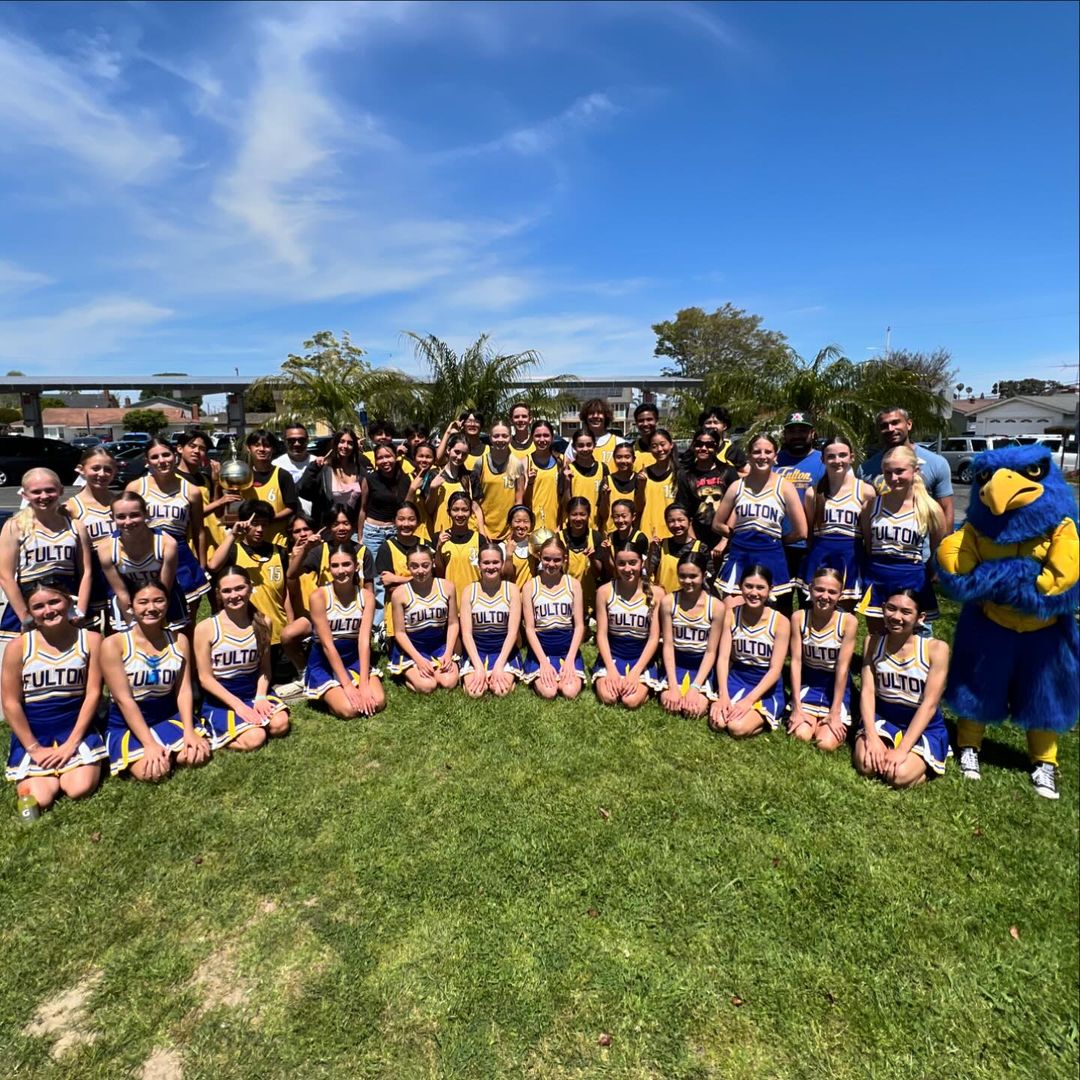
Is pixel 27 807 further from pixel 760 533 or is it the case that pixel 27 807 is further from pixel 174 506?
pixel 760 533

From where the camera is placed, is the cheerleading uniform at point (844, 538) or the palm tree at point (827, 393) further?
the palm tree at point (827, 393)

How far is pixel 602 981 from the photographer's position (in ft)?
9.26

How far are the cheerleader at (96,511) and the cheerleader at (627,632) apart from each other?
3.60 meters

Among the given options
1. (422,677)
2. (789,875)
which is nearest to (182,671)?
(422,677)

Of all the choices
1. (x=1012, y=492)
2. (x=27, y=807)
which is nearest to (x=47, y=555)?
(x=27, y=807)

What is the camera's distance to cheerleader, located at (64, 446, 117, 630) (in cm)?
467

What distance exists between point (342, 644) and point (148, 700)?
1331 millimetres

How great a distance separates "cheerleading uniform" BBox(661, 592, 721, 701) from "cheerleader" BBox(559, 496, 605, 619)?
1080mm

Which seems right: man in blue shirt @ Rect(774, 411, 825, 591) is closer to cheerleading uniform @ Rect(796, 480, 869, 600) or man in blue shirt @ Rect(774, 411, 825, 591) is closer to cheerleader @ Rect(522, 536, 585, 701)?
cheerleading uniform @ Rect(796, 480, 869, 600)

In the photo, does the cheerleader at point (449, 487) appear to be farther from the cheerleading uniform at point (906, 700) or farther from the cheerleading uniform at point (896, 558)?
Result: the cheerleading uniform at point (906, 700)

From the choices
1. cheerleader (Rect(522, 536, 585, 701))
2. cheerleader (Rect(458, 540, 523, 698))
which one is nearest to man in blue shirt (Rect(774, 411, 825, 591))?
cheerleader (Rect(522, 536, 585, 701))

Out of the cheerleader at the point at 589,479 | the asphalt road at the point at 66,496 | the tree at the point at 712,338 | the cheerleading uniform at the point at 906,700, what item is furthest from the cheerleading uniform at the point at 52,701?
the tree at the point at 712,338

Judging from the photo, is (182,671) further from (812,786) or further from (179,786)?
(812,786)

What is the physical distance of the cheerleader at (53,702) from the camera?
3.80m
